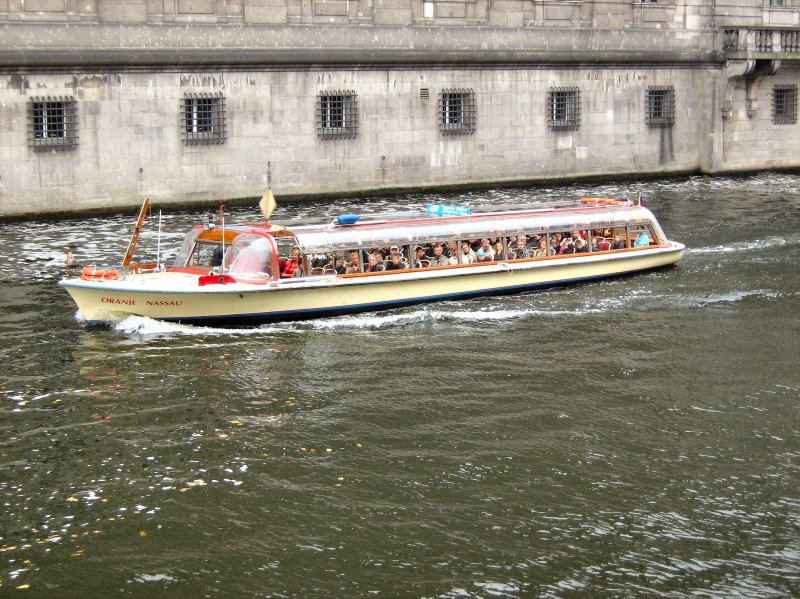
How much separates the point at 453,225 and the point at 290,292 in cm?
401

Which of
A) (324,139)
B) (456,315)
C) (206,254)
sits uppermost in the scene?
(324,139)

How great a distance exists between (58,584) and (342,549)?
8.74 ft

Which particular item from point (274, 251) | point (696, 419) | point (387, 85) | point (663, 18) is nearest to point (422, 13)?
point (387, 85)

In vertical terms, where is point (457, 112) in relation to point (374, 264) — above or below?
above

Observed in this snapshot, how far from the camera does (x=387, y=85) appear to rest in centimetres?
3672

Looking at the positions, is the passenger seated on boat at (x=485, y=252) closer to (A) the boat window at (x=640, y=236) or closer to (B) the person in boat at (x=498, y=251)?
(B) the person in boat at (x=498, y=251)

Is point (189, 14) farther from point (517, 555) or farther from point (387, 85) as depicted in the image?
point (517, 555)

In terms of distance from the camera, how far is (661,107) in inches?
1658

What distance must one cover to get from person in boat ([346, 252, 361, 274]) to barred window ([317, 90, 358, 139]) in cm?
1315

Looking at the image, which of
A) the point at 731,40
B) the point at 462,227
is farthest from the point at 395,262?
the point at 731,40

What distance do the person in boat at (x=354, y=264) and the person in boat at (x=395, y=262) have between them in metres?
0.57

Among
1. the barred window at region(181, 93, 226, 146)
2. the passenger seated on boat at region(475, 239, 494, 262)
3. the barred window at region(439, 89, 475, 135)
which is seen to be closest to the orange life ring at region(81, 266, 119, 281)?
the passenger seated on boat at region(475, 239, 494, 262)

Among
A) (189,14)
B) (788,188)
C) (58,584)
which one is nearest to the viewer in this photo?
(58,584)

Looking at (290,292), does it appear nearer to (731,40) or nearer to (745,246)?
(745,246)
